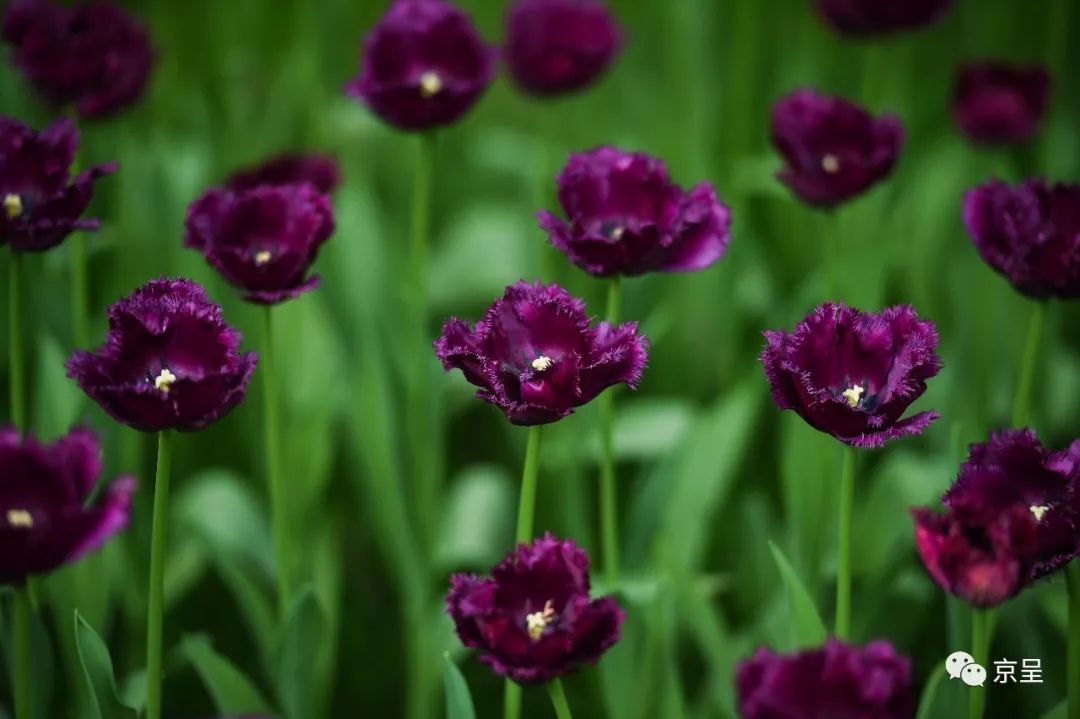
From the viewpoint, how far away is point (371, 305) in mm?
1730

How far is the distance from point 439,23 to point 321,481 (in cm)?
59

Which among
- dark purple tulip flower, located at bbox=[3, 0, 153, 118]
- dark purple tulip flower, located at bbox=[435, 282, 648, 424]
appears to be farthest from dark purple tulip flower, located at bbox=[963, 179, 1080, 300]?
dark purple tulip flower, located at bbox=[3, 0, 153, 118]

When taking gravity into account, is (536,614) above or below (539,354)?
below

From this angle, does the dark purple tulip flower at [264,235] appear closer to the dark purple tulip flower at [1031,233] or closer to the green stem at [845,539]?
the green stem at [845,539]

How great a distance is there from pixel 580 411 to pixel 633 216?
51 cm

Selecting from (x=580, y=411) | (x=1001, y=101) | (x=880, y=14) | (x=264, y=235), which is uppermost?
(x=880, y=14)

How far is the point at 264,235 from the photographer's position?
1.14m

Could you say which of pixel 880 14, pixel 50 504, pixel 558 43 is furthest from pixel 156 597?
pixel 880 14

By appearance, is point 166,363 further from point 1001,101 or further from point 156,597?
point 1001,101

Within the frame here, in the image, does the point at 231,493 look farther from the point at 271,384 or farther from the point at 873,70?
the point at 873,70

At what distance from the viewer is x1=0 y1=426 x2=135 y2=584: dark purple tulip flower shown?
2.50 feet

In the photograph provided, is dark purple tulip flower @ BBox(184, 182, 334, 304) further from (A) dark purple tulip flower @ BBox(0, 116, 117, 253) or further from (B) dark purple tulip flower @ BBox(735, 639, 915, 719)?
(B) dark purple tulip flower @ BBox(735, 639, 915, 719)

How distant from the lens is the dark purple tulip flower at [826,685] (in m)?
0.71

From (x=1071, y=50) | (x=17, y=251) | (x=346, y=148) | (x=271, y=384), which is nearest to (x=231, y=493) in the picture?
(x=271, y=384)
